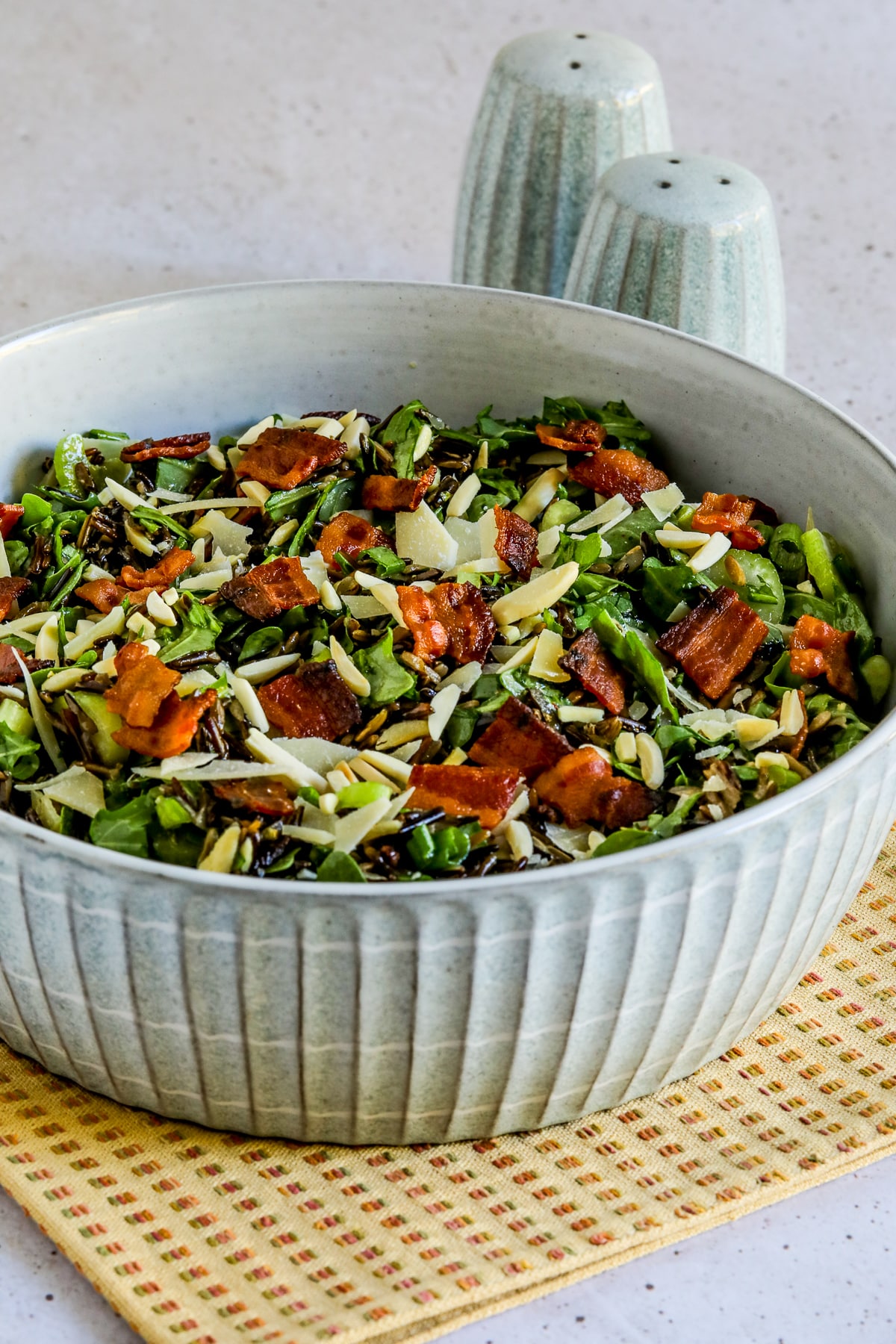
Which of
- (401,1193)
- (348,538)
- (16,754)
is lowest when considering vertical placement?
(401,1193)

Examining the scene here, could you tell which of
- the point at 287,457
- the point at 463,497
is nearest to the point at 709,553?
the point at 463,497

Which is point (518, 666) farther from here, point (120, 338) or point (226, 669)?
point (120, 338)

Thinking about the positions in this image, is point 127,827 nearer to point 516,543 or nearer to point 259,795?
point 259,795

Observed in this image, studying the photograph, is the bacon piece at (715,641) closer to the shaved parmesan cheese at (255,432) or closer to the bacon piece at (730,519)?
the bacon piece at (730,519)

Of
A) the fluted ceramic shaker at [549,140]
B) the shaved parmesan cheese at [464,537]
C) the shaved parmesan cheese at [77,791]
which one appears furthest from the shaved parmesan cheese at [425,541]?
the fluted ceramic shaker at [549,140]

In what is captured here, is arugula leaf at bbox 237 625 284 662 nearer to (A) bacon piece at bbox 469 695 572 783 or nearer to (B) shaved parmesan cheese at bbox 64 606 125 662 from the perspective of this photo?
(B) shaved parmesan cheese at bbox 64 606 125 662

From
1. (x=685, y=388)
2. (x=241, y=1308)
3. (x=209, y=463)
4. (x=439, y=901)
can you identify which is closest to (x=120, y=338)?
(x=209, y=463)
